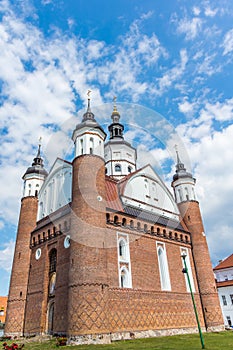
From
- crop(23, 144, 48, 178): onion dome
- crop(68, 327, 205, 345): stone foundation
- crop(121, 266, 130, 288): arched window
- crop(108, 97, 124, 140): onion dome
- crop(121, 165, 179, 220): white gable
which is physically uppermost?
crop(108, 97, 124, 140): onion dome

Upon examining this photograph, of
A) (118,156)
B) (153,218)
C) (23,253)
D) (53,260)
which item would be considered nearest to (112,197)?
(153,218)

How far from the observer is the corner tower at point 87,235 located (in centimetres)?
1780

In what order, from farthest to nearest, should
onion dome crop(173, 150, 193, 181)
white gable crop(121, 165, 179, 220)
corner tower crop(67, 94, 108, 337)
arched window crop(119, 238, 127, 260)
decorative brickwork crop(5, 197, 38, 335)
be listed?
onion dome crop(173, 150, 193, 181)
white gable crop(121, 165, 179, 220)
decorative brickwork crop(5, 197, 38, 335)
arched window crop(119, 238, 127, 260)
corner tower crop(67, 94, 108, 337)

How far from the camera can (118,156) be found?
37.1 meters

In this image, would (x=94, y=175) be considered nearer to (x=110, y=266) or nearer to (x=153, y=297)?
(x=110, y=266)

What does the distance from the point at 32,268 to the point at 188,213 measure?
57.0 ft

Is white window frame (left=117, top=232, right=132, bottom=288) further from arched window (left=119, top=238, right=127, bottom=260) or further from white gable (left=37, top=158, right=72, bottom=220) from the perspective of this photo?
white gable (left=37, top=158, right=72, bottom=220)

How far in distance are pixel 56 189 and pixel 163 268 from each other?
12343 mm

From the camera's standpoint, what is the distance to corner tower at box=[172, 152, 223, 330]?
27.3 m

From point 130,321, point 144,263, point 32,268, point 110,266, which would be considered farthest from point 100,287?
point 32,268

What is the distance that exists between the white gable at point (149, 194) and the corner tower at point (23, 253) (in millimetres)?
9906

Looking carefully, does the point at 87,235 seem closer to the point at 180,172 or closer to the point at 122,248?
the point at 122,248

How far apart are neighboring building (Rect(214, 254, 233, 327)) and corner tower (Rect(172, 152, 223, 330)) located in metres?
14.0

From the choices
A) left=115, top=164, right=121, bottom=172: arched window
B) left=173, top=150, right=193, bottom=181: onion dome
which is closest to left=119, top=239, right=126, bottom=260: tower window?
left=115, top=164, right=121, bottom=172: arched window
